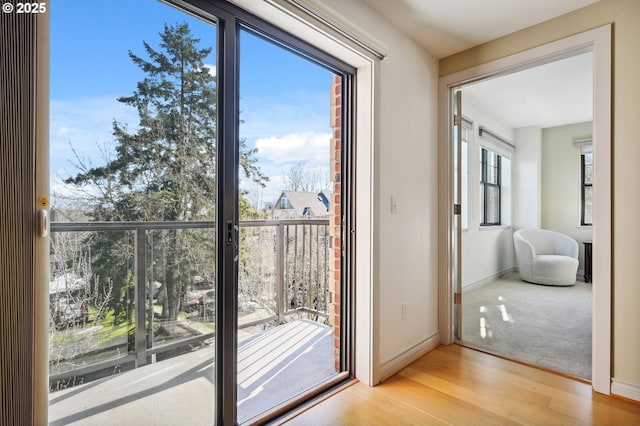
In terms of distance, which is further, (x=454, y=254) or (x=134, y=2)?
(x=454, y=254)

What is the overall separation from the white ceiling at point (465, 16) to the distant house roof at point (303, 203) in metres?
1.23

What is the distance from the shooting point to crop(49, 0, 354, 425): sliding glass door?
1.19 m

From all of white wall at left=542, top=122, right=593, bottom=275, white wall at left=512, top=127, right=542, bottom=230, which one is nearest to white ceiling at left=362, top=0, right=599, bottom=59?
white wall at left=512, top=127, right=542, bottom=230

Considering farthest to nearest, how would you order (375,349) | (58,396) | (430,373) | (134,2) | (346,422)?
(430,373) → (375,349) → (346,422) → (134,2) → (58,396)

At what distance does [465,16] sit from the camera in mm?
2109

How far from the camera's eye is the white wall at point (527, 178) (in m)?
5.74

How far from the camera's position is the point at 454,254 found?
107 inches

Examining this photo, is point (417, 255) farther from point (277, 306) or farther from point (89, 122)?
point (89, 122)

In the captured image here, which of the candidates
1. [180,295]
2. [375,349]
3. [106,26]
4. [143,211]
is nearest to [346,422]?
[375,349]

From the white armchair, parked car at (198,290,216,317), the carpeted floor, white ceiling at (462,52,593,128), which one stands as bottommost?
the carpeted floor

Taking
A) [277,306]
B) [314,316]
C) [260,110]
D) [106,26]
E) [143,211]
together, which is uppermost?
[106,26]

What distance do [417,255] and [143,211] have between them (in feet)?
6.18

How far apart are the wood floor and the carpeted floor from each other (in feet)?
0.95

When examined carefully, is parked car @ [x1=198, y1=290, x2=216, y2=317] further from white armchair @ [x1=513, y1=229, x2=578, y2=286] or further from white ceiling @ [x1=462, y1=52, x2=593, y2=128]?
white armchair @ [x1=513, y1=229, x2=578, y2=286]
